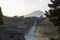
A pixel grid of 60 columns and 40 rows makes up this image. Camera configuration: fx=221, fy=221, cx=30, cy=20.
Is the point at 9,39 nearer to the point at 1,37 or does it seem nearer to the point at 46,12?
the point at 1,37

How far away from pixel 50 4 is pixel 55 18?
180cm

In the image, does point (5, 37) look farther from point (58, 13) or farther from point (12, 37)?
point (58, 13)

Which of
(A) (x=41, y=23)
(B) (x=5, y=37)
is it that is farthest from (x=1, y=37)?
(A) (x=41, y=23)

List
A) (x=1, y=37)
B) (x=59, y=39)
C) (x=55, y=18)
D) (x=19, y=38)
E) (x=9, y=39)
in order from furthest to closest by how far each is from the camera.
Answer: (x=19, y=38)
(x=9, y=39)
(x=1, y=37)
(x=59, y=39)
(x=55, y=18)

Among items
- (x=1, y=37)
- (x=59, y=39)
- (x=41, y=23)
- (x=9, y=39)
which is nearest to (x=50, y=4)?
(x=59, y=39)

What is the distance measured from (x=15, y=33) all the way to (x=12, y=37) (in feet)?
3.86

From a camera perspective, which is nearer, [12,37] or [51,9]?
[51,9]

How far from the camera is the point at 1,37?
2566 centimetres

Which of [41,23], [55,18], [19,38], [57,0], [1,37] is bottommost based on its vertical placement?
[41,23]

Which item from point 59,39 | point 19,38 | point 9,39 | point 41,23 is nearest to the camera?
point 59,39

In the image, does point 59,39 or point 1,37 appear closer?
point 59,39

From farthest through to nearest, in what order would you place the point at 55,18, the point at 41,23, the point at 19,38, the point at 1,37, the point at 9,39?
the point at 41,23
the point at 19,38
the point at 9,39
the point at 1,37
the point at 55,18

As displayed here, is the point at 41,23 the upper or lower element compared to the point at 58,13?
lower

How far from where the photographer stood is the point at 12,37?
1229 inches
